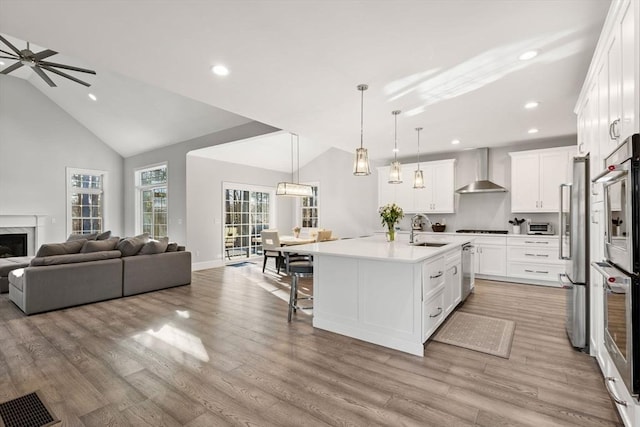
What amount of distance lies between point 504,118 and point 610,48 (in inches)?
99.2

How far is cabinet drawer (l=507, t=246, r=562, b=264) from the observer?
505 centimetres

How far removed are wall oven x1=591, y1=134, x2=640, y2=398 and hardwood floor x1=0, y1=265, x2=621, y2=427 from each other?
641 mm

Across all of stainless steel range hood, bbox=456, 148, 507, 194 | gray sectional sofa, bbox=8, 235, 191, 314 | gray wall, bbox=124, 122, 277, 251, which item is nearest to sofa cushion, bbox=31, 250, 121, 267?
gray sectional sofa, bbox=8, 235, 191, 314

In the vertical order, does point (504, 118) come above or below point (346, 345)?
above

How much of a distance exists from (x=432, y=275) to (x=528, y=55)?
81.2 inches

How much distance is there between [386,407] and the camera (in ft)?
6.34

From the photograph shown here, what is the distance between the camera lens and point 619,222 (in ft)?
4.96

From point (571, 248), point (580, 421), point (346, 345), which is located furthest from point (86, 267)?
point (571, 248)

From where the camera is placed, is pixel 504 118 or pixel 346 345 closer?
pixel 346 345

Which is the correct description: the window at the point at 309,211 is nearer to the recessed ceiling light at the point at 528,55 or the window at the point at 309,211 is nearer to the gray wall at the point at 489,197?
the gray wall at the point at 489,197

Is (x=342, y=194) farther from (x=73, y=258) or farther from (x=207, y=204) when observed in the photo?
(x=73, y=258)

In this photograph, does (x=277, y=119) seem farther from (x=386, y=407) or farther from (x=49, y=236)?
(x=49, y=236)

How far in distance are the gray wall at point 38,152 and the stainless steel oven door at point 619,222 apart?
9.69 meters

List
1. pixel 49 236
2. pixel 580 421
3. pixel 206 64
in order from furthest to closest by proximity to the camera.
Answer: pixel 49 236 < pixel 206 64 < pixel 580 421
